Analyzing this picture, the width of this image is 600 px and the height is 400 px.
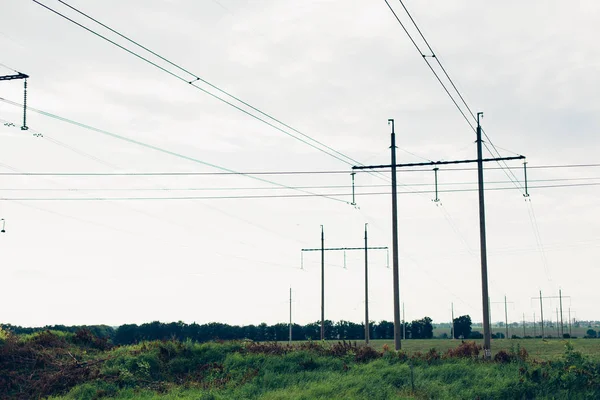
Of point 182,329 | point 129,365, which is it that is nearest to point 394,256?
point 129,365

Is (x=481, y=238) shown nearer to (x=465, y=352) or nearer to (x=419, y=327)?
(x=465, y=352)

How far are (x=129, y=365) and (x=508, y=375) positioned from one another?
20.5 m

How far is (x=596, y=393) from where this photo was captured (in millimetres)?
31875

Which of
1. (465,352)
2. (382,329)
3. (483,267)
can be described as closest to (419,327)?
(382,329)

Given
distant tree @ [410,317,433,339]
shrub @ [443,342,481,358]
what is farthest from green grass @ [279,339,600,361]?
distant tree @ [410,317,433,339]

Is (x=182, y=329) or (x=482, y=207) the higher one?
(x=482, y=207)

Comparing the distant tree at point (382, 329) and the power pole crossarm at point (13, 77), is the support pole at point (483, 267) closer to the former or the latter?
the power pole crossarm at point (13, 77)

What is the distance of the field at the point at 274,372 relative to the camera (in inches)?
1266

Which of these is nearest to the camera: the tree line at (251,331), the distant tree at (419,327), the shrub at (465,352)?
the shrub at (465,352)

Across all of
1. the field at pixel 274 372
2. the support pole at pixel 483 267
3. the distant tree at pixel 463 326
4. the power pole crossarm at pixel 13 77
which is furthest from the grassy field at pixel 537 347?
the distant tree at pixel 463 326

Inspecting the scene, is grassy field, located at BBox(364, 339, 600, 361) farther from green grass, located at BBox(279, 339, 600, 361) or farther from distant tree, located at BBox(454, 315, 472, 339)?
distant tree, located at BBox(454, 315, 472, 339)

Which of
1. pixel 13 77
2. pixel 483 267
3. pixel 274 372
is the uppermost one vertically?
pixel 13 77

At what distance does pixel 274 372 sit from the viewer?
120ft

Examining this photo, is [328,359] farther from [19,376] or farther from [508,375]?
[19,376]
